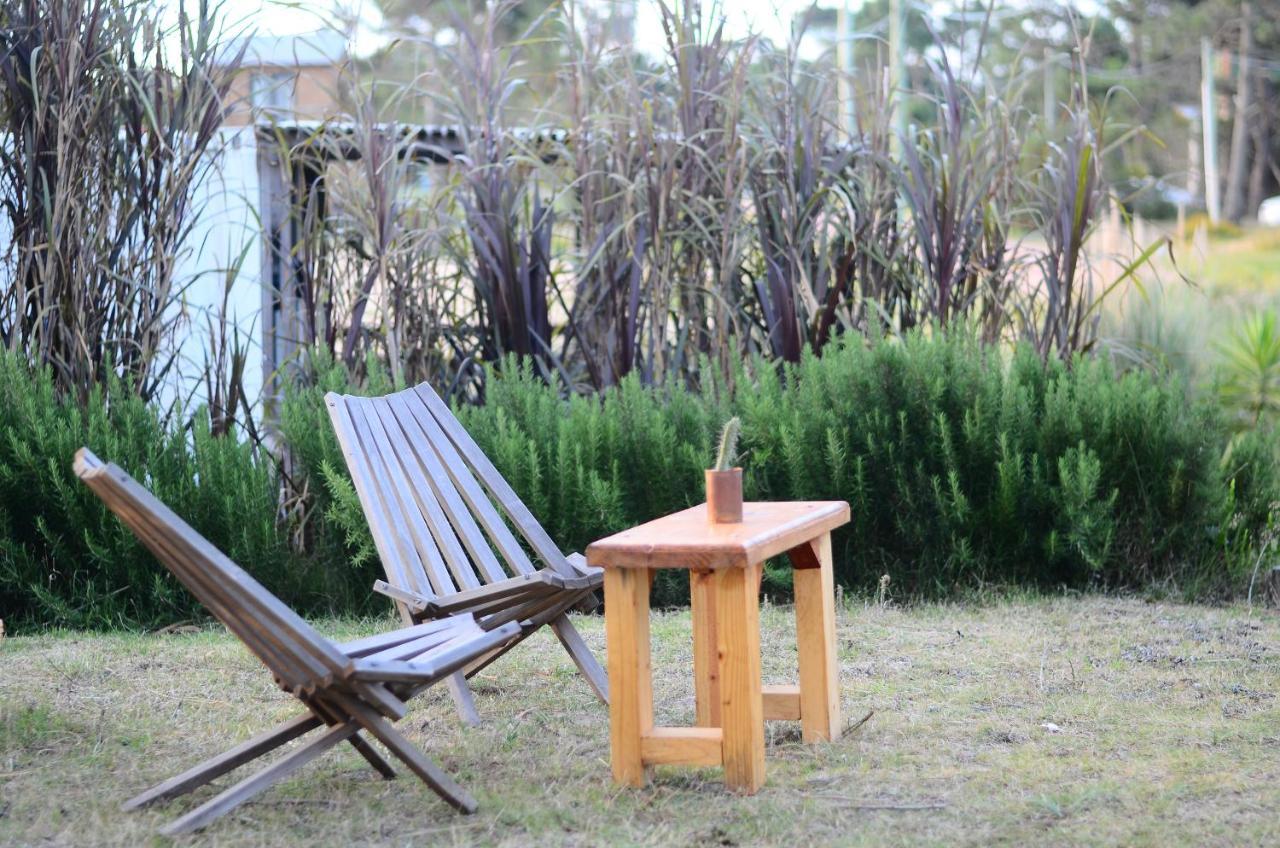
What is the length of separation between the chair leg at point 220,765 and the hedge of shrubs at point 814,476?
1.95 metres

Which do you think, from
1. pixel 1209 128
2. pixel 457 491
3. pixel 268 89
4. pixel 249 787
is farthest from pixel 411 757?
pixel 1209 128

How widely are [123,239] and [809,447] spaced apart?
8.90 feet

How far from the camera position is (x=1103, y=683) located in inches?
153

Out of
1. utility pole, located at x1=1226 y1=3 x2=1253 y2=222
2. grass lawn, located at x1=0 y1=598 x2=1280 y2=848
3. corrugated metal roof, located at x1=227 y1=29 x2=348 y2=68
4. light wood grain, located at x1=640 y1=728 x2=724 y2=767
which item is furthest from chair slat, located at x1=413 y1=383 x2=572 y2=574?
utility pole, located at x1=1226 y1=3 x2=1253 y2=222

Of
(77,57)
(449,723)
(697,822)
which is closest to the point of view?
(697,822)

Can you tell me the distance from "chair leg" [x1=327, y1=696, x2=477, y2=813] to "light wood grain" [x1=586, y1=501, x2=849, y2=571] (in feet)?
1.79

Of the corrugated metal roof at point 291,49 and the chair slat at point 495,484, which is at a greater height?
the corrugated metal roof at point 291,49

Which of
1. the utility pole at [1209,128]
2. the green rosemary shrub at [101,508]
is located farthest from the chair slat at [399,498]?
the utility pole at [1209,128]

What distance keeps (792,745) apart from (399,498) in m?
1.31

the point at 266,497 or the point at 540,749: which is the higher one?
the point at 266,497

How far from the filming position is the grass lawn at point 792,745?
109 inches

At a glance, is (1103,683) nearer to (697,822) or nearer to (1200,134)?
(697,822)

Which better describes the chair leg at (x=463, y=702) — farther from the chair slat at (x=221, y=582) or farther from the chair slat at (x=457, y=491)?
the chair slat at (x=221, y=582)

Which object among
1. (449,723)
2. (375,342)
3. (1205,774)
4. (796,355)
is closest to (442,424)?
(449,723)
